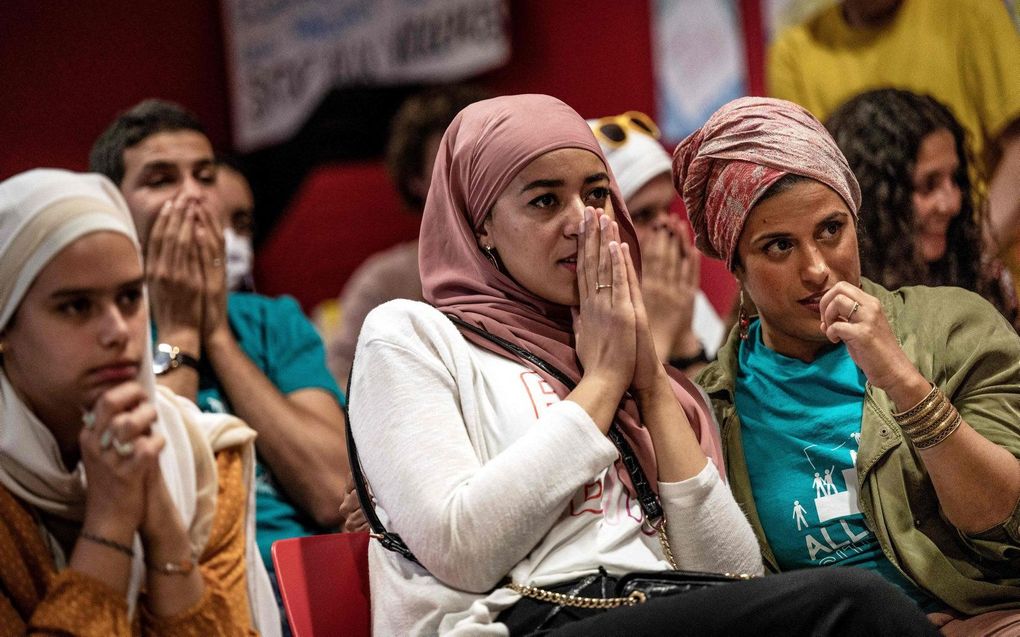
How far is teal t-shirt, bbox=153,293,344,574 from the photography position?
263cm

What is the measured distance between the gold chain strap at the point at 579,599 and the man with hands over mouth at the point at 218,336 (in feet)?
3.12

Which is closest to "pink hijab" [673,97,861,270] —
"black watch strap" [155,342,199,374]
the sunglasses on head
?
the sunglasses on head

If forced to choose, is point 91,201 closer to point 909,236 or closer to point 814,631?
point 814,631

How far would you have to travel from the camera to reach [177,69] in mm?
5254

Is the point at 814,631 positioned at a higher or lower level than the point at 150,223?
lower

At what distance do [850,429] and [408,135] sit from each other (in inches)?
85.8

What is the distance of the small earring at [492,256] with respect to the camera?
2109mm

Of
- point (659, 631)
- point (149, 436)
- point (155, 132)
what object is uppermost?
point (155, 132)

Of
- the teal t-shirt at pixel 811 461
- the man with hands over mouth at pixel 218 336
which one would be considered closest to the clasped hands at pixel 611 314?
the teal t-shirt at pixel 811 461

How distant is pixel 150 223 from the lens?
2.84m

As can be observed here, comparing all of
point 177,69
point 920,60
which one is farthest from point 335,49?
point 920,60

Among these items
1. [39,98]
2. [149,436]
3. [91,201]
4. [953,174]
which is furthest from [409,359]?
[39,98]

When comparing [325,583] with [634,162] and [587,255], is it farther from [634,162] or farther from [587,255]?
[634,162]

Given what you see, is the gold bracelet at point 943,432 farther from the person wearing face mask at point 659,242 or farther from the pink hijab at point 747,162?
the person wearing face mask at point 659,242
